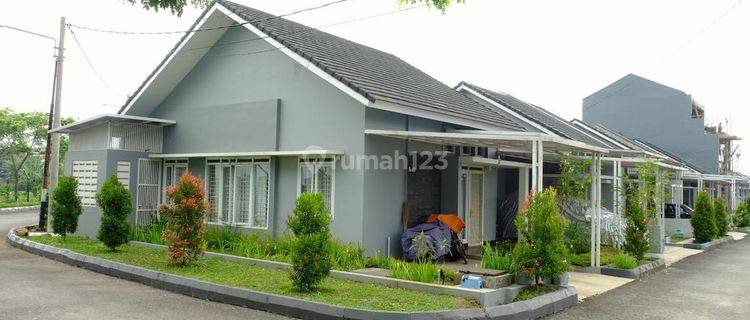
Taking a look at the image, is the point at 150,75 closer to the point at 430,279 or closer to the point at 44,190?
the point at 44,190

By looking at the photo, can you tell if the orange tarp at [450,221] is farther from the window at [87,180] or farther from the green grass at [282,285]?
the window at [87,180]

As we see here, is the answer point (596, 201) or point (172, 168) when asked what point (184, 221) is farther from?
point (596, 201)

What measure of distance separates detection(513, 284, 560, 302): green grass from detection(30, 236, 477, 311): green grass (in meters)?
1.05

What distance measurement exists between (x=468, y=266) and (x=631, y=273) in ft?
12.1

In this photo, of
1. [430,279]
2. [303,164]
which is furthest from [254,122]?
[430,279]

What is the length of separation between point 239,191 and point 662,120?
94.8 ft

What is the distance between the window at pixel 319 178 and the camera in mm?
12180

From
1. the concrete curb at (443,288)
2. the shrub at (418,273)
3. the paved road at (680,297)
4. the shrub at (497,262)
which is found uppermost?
the shrub at (497,262)

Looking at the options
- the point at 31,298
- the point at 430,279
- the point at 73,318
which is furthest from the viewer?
the point at 430,279

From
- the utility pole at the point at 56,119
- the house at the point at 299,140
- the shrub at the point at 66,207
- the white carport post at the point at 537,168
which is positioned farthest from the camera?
the utility pole at the point at 56,119

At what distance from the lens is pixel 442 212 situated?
13711 mm

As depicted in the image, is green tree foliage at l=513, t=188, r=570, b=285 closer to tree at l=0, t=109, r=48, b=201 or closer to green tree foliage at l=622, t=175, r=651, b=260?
green tree foliage at l=622, t=175, r=651, b=260

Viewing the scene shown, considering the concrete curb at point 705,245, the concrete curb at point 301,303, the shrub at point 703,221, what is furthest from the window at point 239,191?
the shrub at point 703,221

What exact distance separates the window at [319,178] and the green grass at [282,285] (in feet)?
6.67
